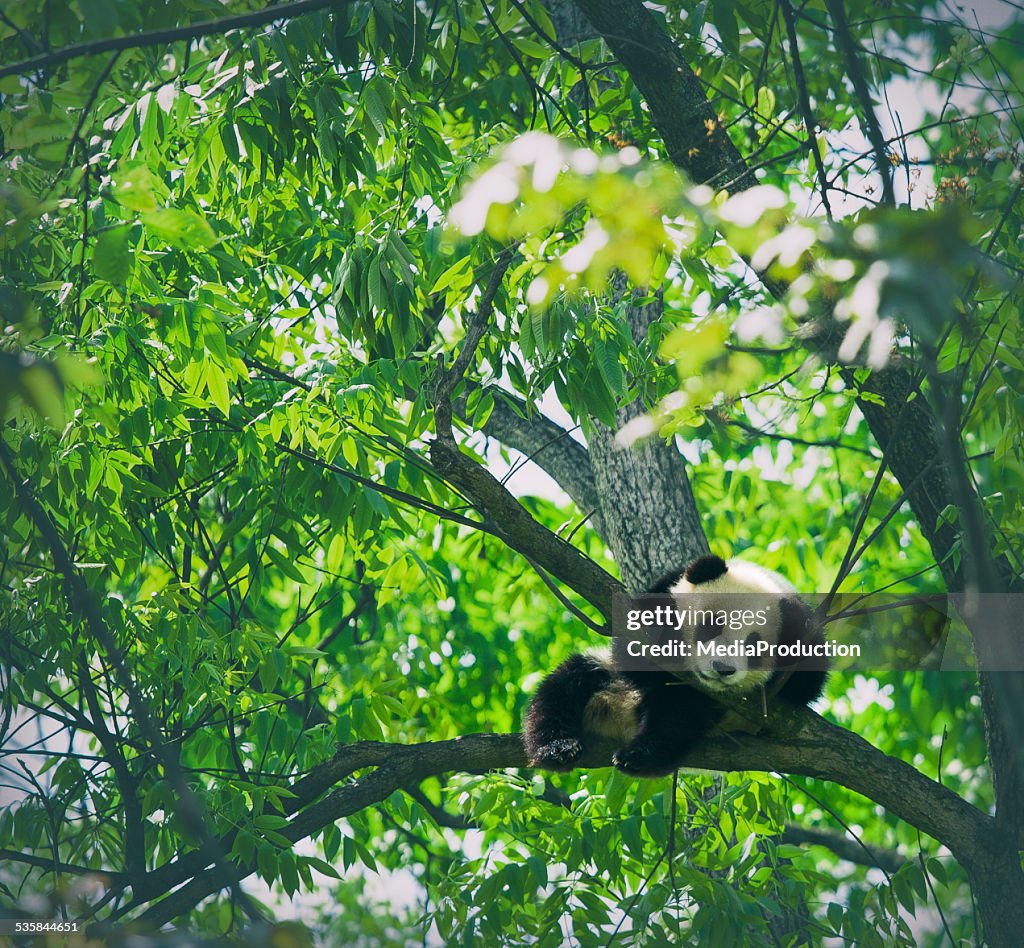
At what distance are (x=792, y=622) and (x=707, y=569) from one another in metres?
0.37

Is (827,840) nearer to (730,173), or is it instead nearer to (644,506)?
(644,506)

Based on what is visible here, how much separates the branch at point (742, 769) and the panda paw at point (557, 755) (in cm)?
9

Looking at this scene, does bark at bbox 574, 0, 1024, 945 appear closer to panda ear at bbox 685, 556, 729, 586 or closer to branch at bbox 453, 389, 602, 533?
panda ear at bbox 685, 556, 729, 586

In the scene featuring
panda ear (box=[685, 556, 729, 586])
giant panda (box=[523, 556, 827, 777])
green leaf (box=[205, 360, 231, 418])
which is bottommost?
giant panda (box=[523, 556, 827, 777])

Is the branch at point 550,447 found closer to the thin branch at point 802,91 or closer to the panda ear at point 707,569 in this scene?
the panda ear at point 707,569

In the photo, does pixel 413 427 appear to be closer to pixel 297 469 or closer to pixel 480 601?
pixel 297 469

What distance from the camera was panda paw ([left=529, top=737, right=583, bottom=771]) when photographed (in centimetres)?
360

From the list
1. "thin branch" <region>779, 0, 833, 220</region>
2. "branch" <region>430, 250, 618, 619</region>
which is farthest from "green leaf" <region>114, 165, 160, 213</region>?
"thin branch" <region>779, 0, 833, 220</region>

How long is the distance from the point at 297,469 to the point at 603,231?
103 inches

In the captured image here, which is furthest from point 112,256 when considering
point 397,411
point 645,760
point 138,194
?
point 645,760

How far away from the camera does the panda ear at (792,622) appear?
3739 millimetres

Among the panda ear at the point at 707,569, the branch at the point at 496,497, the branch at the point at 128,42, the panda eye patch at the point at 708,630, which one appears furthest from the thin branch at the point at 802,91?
the panda eye patch at the point at 708,630

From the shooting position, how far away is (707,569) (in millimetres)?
3912

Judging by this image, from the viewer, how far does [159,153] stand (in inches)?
138
